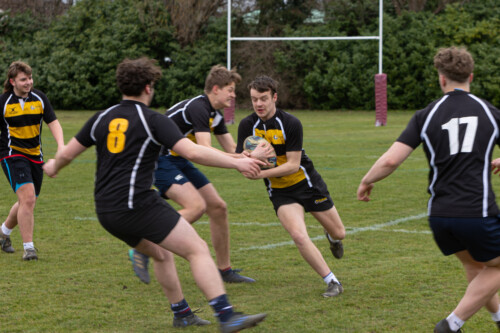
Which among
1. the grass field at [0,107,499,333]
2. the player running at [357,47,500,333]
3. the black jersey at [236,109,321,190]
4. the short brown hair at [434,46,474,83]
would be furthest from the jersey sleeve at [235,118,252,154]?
the short brown hair at [434,46,474,83]

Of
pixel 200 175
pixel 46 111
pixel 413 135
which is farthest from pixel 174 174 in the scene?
pixel 413 135

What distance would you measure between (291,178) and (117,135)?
2.19 m

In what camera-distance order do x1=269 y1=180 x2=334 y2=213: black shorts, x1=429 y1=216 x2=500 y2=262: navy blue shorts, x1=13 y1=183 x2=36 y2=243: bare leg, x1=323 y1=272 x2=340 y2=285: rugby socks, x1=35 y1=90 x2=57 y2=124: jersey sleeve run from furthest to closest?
x1=35 y1=90 x2=57 y2=124: jersey sleeve
x1=13 y1=183 x2=36 y2=243: bare leg
x1=269 y1=180 x2=334 y2=213: black shorts
x1=323 y1=272 x2=340 y2=285: rugby socks
x1=429 y1=216 x2=500 y2=262: navy blue shorts

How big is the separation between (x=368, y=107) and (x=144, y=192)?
1243 inches

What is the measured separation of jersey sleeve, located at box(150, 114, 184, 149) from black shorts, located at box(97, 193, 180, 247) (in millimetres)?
381

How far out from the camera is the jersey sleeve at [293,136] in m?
6.37

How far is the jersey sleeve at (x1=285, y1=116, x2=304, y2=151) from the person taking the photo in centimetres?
637

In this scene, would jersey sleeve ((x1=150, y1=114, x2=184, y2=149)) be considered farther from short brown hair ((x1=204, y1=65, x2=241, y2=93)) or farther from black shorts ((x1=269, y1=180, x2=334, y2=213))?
short brown hair ((x1=204, y1=65, x2=241, y2=93))

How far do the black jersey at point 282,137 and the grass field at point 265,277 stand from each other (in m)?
0.93

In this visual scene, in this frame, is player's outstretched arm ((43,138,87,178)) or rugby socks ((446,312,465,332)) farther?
player's outstretched arm ((43,138,87,178))

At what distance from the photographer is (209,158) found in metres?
4.76

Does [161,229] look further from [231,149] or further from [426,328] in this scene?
[231,149]

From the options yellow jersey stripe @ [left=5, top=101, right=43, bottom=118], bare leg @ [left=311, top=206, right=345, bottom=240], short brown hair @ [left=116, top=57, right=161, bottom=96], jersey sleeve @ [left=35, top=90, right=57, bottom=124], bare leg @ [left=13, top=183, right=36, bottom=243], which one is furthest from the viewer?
jersey sleeve @ [left=35, top=90, right=57, bottom=124]

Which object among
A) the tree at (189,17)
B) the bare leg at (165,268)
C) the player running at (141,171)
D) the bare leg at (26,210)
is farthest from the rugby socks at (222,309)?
the tree at (189,17)
